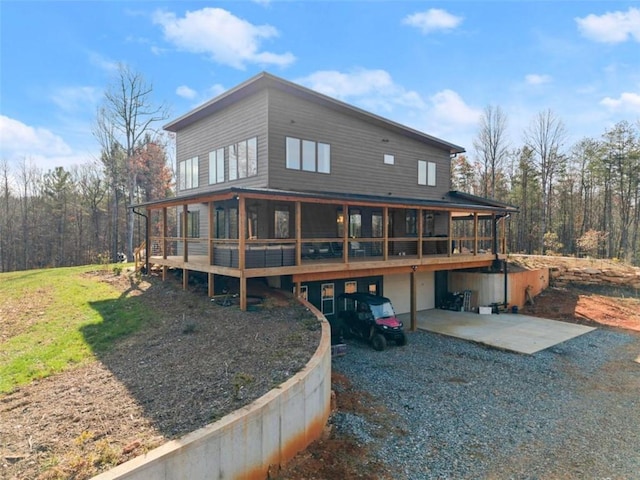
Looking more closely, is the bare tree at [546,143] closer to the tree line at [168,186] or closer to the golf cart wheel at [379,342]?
the tree line at [168,186]

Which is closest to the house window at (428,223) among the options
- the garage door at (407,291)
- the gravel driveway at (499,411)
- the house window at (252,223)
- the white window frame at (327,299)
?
the garage door at (407,291)

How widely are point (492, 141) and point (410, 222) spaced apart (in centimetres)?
1973

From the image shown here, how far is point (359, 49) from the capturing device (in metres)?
16.9

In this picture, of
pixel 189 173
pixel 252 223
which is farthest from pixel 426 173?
pixel 189 173

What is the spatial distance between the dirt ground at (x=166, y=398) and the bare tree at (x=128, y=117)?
2275cm

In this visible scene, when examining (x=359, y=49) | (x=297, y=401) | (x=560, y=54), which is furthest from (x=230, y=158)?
(x=560, y=54)

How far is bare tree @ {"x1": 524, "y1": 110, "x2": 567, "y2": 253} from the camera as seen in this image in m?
32.1

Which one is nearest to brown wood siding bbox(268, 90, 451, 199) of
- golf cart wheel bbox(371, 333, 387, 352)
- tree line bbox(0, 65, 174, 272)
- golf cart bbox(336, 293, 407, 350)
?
golf cart bbox(336, 293, 407, 350)

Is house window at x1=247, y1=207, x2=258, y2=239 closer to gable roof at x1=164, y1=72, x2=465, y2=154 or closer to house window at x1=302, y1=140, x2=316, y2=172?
house window at x1=302, y1=140, x2=316, y2=172

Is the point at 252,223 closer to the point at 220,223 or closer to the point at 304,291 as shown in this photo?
the point at 220,223

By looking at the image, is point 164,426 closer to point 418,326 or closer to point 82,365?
point 82,365

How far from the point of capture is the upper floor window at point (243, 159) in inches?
574

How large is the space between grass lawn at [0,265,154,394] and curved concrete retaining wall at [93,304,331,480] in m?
4.67

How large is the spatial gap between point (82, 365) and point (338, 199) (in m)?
8.15
